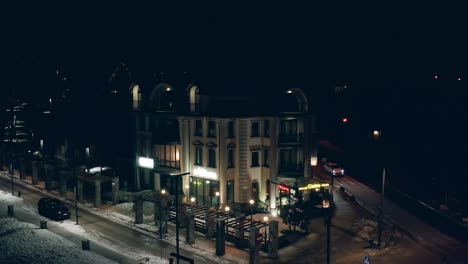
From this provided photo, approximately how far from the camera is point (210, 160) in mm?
49125

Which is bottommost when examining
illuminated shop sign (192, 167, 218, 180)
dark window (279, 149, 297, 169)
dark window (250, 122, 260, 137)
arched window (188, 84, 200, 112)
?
illuminated shop sign (192, 167, 218, 180)

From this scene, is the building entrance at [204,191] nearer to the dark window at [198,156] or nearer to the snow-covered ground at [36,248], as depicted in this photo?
the dark window at [198,156]

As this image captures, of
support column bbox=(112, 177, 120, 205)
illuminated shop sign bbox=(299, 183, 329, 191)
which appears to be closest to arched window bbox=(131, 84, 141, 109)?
support column bbox=(112, 177, 120, 205)

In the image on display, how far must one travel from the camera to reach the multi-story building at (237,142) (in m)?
48.0

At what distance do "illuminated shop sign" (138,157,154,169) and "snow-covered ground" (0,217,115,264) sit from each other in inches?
657

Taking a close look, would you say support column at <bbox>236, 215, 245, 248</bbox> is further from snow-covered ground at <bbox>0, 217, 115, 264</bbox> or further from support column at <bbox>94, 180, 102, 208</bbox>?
support column at <bbox>94, 180, 102, 208</bbox>

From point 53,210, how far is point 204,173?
627 inches

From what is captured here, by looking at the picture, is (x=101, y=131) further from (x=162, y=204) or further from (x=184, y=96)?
(x=162, y=204)

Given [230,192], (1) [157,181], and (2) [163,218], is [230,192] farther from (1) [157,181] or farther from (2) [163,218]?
(2) [163,218]

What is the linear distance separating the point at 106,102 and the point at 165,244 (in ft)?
115

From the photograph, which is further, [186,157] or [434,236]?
[186,157]

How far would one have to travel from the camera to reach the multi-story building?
47969mm

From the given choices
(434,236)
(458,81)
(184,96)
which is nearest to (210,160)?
(184,96)

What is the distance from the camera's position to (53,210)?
43438 millimetres
